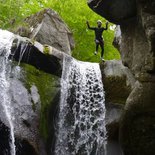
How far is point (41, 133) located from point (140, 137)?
4545mm

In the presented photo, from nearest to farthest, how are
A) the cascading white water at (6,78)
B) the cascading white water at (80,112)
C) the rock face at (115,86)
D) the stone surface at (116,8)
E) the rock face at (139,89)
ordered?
1. the rock face at (139,89)
2. the stone surface at (116,8)
3. the cascading white water at (6,78)
4. the cascading white water at (80,112)
5. the rock face at (115,86)

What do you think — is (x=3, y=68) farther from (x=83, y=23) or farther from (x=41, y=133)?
(x=83, y=23)

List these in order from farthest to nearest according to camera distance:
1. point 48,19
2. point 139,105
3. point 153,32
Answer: point 48,19
point 139,105
point 153,32

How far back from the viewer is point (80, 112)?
42.5 ft

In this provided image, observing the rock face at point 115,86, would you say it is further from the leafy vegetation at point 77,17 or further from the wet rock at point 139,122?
the leafy vegetation at point 77,17

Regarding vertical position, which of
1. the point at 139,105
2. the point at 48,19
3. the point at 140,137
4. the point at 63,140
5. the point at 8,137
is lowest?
the point at 63,140

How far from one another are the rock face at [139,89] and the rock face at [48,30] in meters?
8.11

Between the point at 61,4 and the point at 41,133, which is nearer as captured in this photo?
the point at 41,133

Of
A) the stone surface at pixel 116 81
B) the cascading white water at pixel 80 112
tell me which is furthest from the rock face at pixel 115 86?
the cascading white water at pixel 80 112

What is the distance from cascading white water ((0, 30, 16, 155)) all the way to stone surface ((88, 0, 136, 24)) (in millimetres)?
4598

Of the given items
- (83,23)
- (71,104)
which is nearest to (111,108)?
(71,104)

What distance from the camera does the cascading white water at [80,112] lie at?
40.5 feet

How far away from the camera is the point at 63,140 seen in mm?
12211

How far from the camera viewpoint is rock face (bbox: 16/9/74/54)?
628 inches
